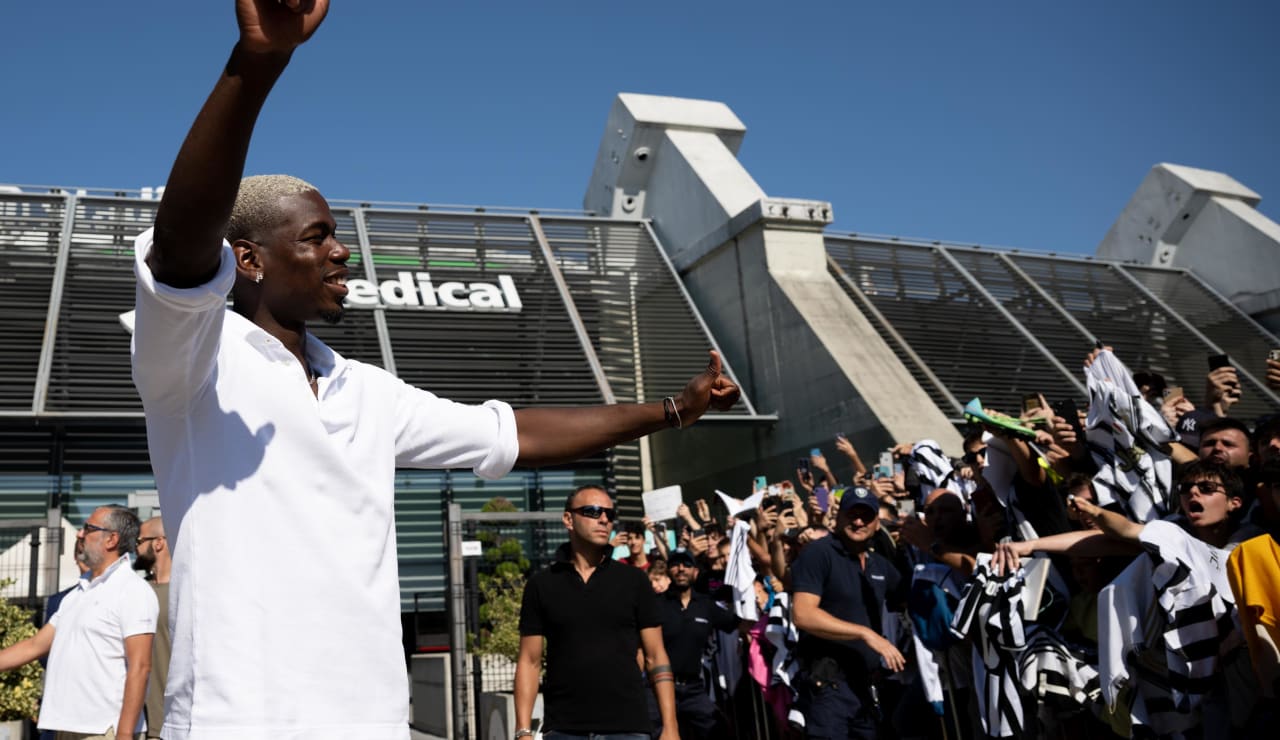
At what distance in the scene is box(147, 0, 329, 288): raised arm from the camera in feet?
5.37

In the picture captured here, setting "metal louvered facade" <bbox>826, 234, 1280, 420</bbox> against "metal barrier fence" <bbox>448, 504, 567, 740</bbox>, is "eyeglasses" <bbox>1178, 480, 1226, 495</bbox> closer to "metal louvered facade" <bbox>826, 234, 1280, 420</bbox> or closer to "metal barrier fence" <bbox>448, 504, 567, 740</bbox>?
"metal barrier fence" <bbox>448, 504, 567, 740</bbox>

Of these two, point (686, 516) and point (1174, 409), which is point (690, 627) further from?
point (1174, 409)

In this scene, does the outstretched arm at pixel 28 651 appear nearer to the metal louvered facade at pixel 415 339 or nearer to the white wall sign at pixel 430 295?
the metal louvered facade at pixel 415 339

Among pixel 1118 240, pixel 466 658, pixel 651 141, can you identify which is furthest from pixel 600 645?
pixel 1118 240

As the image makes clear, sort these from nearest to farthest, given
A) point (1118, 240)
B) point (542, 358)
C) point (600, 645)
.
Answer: point (600, 645) → point (542, 358) → point (1118, 240)

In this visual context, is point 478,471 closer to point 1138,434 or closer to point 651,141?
point 1138,434

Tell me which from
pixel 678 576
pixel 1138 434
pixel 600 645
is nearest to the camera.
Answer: pixel 600 645

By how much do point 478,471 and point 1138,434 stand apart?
4.59 m

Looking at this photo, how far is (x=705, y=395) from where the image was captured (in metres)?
2.78

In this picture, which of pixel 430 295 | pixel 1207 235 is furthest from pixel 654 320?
pixel 1207 235

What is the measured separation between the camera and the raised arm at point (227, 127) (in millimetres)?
1638

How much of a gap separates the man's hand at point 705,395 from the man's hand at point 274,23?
133cm

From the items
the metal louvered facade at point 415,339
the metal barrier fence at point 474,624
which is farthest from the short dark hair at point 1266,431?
the metal louvered facade at point 415,339

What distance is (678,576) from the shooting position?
9258 mm
